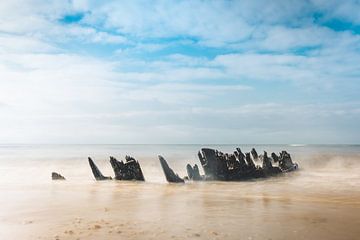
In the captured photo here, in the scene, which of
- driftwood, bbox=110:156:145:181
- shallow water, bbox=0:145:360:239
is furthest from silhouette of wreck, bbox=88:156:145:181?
shallow water, bbox=0:145:360:239

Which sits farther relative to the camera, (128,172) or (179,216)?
(128,172)

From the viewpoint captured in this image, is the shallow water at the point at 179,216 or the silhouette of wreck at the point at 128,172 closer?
the shallow water at the point at 179,216

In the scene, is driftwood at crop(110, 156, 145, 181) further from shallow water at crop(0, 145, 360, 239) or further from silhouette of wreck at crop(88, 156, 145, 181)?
shallow water at crop(0, 145, 360, 239)

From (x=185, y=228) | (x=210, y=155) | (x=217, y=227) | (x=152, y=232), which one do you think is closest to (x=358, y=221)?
(x=217, y=227)

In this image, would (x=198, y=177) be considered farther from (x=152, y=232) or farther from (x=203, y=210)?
(x=152, y=232)

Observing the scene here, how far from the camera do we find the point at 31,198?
11.0 meters

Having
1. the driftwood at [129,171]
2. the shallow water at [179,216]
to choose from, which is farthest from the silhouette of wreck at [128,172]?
the shallow water at [179,216]

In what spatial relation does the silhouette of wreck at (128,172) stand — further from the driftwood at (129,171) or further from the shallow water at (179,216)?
the shallow water at (179,216)

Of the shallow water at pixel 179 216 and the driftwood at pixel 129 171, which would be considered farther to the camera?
the driftwood at pixel 129 171

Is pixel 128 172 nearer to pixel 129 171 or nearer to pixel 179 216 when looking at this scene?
pixel 129 171

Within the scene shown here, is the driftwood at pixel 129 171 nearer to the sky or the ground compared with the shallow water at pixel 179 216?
nearer to the sky

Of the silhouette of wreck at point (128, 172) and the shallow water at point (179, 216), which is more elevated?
the silhouette of wreck at point (128, 172)

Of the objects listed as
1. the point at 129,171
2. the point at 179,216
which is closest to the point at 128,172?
the point at 129,171

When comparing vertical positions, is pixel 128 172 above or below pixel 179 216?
above
